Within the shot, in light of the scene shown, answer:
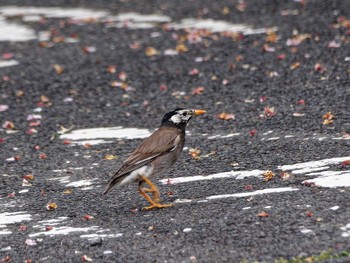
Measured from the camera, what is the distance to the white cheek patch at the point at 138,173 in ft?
34.2

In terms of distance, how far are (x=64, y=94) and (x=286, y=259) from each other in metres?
9.87

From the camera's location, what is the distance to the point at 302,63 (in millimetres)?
17094

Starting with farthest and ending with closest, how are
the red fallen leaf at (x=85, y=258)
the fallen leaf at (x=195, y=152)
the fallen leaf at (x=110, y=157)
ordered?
the fallen leaf at (x=110, y=157)
the fallen leaf at (x=195, y=152)
the red fallen leaf at (x=85, y=258)

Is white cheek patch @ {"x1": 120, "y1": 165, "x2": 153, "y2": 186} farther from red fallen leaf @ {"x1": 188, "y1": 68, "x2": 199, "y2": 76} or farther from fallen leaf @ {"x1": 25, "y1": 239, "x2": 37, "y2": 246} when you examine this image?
red fallen leaf @ {"x1": 188, "y1": 68, "x2": 199, "y2": 76}

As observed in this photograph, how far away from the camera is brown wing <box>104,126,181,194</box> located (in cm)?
1034

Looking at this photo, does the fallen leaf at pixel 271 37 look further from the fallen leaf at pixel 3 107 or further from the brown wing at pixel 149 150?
the brown wing at pixel 149 150

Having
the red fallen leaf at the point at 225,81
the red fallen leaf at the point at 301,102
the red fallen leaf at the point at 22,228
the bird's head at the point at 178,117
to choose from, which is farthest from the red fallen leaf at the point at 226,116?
the red fallen leaf at the point at 22,228

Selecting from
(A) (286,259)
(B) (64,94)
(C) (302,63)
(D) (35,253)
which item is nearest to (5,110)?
(B) (64,94)

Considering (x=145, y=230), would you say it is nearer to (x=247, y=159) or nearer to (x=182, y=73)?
(x=247, y=159)

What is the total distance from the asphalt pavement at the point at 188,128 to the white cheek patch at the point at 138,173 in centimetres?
40

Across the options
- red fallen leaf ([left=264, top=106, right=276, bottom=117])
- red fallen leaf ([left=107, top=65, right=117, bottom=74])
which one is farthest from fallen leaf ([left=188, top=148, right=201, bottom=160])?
red fallen leaf ([left=107, top=65, right=117, bottom=74])

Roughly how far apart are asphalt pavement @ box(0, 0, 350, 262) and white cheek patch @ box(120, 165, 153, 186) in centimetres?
40

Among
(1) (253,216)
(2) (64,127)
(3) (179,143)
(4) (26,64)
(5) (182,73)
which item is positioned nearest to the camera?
(1) (253,216)

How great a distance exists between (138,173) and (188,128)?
4.34 metres
